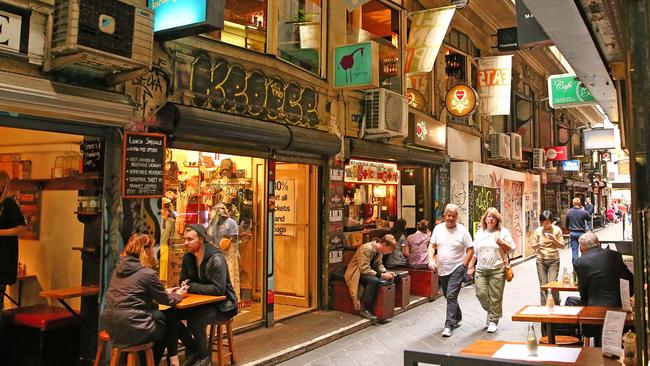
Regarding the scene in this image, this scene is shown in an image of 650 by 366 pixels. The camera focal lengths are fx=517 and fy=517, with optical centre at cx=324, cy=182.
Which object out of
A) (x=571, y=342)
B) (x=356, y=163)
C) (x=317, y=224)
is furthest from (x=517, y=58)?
(x=571, y=342)

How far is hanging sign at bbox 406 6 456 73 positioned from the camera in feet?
38.1

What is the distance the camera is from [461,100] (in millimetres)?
13953

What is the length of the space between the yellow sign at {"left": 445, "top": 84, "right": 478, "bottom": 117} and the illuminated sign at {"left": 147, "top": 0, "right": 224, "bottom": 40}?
921cm

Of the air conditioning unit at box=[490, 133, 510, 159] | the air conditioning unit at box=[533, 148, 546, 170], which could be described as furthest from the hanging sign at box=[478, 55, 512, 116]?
the air conditioning unit at box=[533, 148, 546, 170]

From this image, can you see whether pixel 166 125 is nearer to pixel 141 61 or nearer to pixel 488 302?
pixel 141 61

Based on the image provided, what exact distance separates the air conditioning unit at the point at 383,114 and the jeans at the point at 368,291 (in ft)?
10.2

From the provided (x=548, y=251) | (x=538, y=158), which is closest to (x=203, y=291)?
(x=548, y=251)

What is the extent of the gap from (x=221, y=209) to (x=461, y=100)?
320 inches

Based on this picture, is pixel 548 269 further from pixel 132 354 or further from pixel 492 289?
pixel 132 354

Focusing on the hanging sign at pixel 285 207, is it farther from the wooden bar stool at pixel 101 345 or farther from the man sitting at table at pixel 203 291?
the wooden bar stool at pixel 101 345

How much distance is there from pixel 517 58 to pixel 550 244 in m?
12.8

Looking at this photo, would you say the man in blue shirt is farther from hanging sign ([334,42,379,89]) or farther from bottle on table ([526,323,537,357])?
bottle on table ([526,323,537,357])

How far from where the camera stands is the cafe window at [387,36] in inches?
480

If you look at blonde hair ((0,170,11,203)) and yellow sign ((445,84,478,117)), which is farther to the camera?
yellow sign ((445,84,478,117))
